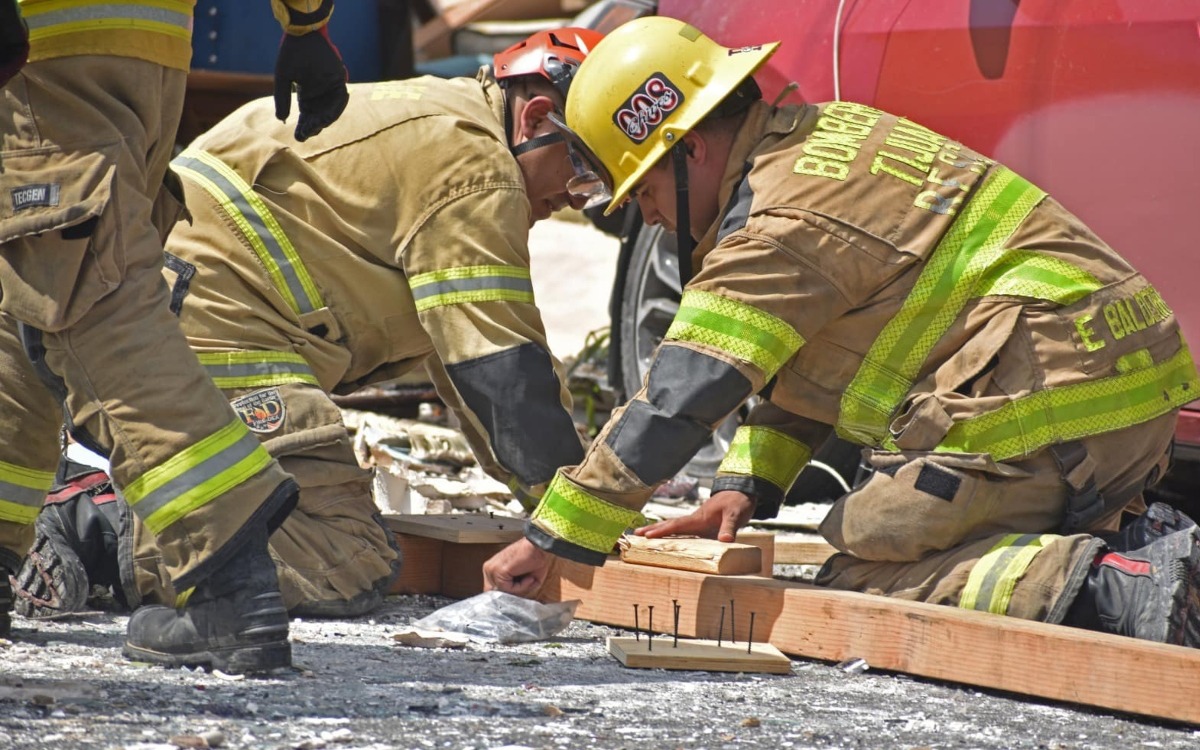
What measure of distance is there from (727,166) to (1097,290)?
90cm

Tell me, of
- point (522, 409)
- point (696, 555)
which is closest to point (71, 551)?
point (522, 409)

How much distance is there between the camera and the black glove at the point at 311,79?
346cm

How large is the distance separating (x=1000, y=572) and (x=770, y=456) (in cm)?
79

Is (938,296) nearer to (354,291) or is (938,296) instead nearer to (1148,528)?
(1148,528)

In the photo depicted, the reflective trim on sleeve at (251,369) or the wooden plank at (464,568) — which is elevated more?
the reflective trim on sleeve at (251,369)

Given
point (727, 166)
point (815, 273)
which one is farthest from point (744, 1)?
point (815, 273)

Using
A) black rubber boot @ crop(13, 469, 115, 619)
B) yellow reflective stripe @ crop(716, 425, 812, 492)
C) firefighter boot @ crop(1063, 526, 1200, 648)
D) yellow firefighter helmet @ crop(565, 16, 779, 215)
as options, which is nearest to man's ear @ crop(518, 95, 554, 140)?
yellow firefighter helmet @ crop(565, 16, 779, 215)

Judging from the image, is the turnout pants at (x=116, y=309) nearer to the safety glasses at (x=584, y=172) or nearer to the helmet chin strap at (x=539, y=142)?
the safety glasses at (x=584, y=172)

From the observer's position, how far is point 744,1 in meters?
5.34

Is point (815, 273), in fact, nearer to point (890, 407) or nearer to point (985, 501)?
point (890, 407)

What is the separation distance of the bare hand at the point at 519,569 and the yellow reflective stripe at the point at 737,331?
60 centimetres

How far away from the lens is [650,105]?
3.78m

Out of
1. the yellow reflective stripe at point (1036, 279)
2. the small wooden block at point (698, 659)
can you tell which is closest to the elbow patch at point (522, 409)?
the small wooden block at point (698, 659)

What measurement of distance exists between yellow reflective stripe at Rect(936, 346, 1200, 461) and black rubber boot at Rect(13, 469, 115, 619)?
6.63 ft
